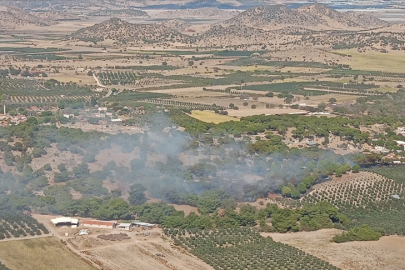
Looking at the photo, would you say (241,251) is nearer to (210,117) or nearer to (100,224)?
(100,224)

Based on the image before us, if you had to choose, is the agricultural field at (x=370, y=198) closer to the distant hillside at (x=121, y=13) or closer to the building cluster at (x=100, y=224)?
the building cluster at (x=100, y=224)

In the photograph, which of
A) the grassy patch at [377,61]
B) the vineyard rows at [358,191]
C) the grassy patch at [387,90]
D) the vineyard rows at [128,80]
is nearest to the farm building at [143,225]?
the vineyard rows at [358,191]

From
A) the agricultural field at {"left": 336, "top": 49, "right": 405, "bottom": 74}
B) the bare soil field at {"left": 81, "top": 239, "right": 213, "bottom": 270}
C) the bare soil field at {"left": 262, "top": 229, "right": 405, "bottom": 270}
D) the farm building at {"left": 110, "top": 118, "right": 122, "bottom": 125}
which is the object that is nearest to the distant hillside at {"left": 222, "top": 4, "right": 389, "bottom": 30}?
the agricultural field at {"left": 336, "top": 49, "right": 405, "bottom": 74}

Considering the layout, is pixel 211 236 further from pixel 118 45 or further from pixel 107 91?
pixel 118 45

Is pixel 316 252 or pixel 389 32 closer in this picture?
pixel 316 252

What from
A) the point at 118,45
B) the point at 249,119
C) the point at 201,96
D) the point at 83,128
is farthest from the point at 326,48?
the point at 83,128

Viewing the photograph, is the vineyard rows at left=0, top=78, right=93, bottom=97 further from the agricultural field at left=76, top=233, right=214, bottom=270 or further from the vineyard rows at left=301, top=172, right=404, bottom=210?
the agricultural field at left=76, top=233, right=214, bottom=270

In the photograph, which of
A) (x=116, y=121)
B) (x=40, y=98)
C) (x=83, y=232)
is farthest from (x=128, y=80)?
(x=83, y=232)
